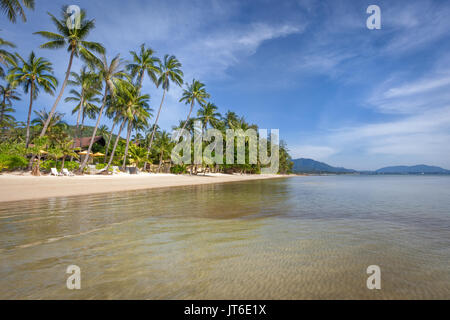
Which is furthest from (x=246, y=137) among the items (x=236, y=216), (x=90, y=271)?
(x=90, y=271)

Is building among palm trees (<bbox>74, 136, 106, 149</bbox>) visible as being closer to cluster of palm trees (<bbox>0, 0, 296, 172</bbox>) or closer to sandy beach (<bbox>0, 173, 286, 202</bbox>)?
cluster of palm trees (<bbox>0, 0, 296, 172</bbox>)

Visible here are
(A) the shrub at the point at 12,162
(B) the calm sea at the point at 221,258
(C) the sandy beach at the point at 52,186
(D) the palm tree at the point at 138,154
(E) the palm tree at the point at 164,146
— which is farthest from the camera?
(E) the palm tree at the point at 164,146

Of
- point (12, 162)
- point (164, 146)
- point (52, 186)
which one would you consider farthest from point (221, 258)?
point (164, 146)

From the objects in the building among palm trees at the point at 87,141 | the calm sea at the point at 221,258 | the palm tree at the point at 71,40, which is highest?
the palm tree at the point at 71,40

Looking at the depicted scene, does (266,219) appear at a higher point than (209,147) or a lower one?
lower

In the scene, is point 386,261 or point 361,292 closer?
point 361,292

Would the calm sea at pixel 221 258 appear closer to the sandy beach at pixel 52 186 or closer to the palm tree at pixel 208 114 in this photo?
the sandy beach at pixel 52 186

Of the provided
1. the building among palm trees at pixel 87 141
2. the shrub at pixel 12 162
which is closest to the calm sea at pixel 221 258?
the shrub at pixel 12 162

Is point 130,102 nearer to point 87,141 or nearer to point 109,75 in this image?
point 109,75

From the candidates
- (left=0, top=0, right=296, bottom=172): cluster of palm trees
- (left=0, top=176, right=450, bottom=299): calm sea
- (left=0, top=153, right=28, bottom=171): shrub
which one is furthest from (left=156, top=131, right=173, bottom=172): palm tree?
(left=0, top=176, right=450, bottom=299): calm sea

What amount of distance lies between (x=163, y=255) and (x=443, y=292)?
310cm

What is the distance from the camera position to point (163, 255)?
293cm
